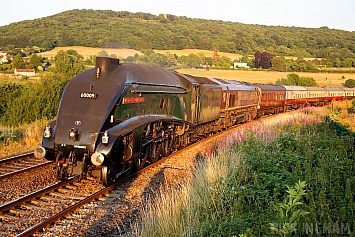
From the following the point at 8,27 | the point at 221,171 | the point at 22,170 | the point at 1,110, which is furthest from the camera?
the point at 8,27

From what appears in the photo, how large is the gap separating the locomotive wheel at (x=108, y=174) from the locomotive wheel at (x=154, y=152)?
2.73 metres

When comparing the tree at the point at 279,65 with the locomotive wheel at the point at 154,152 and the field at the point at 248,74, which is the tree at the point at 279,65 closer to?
the field at the point at 248,74

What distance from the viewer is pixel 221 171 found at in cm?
984

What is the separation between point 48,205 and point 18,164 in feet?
15.2

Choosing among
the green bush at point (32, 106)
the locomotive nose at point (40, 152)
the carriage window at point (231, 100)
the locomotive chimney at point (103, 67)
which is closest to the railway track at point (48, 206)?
the locomotive nose at point (40, 152)

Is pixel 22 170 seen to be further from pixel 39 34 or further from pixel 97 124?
pixel 39 34

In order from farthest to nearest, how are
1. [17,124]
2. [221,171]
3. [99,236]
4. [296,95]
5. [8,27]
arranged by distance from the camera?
[8,27], [296,95], [17,124], [221,171], [99,236]

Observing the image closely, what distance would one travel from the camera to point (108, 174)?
33.6 ft

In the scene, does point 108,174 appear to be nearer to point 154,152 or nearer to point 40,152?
point 40,152

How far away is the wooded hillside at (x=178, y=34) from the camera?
3597 inches

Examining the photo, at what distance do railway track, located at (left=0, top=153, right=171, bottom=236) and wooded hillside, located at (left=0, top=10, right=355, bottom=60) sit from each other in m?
52.2

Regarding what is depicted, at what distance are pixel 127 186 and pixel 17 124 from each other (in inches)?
531

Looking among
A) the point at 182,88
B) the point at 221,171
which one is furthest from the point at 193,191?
the point at 182,88

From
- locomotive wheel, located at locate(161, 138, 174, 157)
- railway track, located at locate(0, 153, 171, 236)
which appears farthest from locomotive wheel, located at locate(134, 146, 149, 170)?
locomotive wheel, located at locate(161, 138, 174, 157)
